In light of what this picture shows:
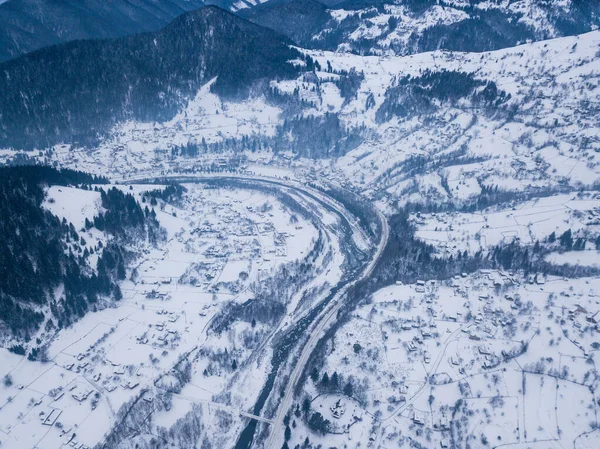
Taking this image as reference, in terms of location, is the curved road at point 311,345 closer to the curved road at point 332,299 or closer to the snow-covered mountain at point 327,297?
the curved road at point 332,299

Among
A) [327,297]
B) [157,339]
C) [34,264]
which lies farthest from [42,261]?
[327,297]

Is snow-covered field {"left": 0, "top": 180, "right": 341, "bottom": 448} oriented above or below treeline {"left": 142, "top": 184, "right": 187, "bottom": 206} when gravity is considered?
below

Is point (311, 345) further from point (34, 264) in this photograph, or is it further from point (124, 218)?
point (124, 218)

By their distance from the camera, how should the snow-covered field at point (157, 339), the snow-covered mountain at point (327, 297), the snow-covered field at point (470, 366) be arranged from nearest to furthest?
1. the snow-covered field at point (470, 366)
2. the snow-covered mountain at point (327, 297)
3. the snow-covered field at point (157, 339)

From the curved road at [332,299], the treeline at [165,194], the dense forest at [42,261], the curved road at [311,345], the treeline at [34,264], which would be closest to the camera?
the curved road at [311,345]

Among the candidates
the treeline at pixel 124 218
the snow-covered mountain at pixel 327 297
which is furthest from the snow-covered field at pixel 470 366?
the treeline at pixel 124 218

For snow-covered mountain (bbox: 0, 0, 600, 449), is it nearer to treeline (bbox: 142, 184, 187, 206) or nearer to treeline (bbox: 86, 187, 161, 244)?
treeline (bbox: 86, 187, 161, 244)

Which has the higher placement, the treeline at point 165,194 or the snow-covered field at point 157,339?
the treeline at point 165,194

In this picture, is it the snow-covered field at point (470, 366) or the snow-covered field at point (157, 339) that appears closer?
the snow-covered field at point (470, 366)

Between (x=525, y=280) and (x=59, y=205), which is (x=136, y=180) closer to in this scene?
(x=59, y=205)

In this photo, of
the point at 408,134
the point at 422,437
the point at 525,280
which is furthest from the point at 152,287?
the point at 408,134

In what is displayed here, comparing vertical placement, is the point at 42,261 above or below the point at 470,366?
above

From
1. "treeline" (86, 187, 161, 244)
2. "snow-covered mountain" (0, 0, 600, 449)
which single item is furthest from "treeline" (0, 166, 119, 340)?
"treeline" (86, 187, 161, 244)

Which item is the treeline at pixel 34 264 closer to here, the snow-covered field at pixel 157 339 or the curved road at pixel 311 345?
the snow-covered field at pixel 157 339
